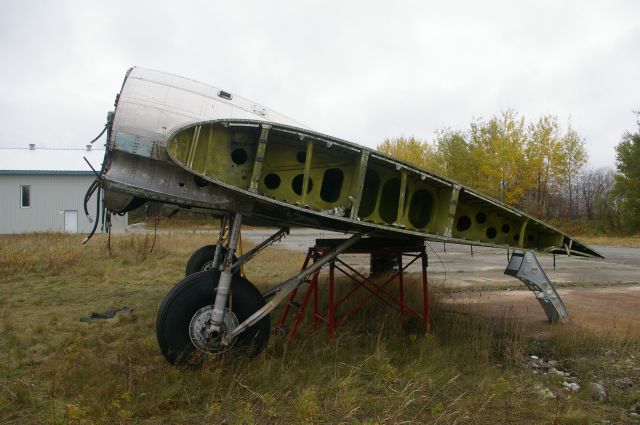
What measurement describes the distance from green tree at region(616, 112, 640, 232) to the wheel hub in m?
41.6

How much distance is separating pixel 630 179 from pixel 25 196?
4377 centimetres

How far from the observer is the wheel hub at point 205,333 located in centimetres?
499

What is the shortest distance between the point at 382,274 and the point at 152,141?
625cm

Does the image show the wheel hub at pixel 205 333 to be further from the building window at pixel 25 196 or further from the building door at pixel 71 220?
the building window at pixel 25 196

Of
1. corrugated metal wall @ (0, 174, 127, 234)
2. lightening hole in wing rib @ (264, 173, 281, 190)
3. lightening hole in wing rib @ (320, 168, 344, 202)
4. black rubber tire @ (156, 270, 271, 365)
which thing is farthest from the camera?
corrugated metal wall @ (0, 174, 127, 234)

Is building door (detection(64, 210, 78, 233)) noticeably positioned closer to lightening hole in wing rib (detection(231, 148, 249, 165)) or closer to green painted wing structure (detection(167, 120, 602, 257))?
green painted wing structure (detection(167, 120, 602, 257))

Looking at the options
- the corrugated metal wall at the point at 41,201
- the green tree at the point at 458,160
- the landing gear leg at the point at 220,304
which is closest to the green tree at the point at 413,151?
the green tree at the point at 458,160

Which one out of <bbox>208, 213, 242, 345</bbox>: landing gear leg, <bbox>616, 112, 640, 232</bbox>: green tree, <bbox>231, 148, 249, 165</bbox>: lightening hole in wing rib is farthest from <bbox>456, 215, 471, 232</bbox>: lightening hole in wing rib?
<bbox>616, 112, 640, 232</bbox>: green tree

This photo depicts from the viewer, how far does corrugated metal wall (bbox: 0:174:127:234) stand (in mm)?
30531

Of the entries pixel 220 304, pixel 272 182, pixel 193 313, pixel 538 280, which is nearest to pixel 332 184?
pixel 272 182

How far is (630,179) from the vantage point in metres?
39.2

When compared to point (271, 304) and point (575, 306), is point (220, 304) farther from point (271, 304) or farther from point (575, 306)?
point (575, 306)

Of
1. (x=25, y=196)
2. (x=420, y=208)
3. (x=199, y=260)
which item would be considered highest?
(x=25, y=196)

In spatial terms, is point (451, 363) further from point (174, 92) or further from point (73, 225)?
point (73, 225)
